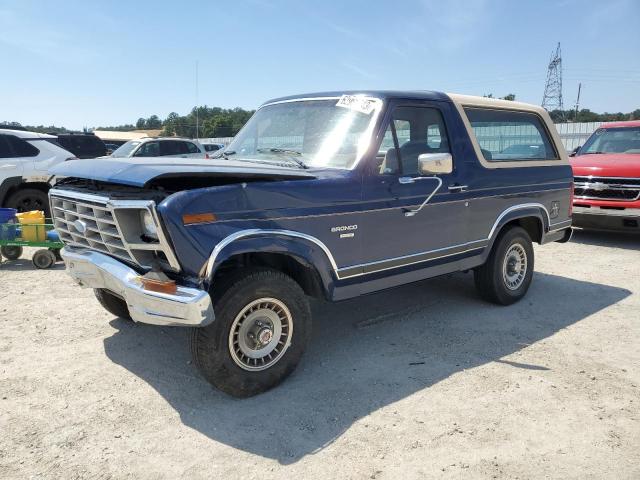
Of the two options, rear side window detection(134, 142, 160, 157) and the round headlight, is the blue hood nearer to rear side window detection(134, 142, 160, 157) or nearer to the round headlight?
the round headlight

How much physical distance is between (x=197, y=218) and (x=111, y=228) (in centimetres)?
79

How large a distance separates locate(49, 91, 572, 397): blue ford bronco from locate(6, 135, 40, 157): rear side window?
5697 mm

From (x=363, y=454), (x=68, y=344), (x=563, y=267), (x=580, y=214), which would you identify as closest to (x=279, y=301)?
(x=363, y=454)

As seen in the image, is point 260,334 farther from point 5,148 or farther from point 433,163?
point 5,148

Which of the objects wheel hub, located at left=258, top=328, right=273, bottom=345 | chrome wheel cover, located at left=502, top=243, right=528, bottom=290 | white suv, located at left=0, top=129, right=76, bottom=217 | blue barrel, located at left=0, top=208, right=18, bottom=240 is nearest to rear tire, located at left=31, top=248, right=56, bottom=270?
blue barrel, located at left=0, top=208, right=18, bottom=240

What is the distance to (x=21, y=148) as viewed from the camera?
9117mm

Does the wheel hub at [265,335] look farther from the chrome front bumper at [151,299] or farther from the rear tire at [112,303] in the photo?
the rear tire at [112,303]

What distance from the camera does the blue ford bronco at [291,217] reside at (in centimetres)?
317

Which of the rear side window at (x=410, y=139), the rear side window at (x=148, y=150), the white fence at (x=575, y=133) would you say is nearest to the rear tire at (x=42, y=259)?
the rear side window at (x=410, y=139)

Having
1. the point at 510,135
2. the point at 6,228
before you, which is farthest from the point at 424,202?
the point at 6,228

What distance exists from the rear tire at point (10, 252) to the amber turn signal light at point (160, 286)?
552cm

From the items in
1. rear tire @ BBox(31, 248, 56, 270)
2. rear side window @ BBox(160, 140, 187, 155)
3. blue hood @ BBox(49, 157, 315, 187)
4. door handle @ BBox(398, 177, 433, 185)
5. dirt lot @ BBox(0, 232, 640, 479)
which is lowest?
dirt lot @ BBox(0, 232, 640, 479)

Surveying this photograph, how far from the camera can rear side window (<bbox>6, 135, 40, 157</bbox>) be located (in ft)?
29.7

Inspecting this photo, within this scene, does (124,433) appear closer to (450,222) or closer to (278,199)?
(278,199)
